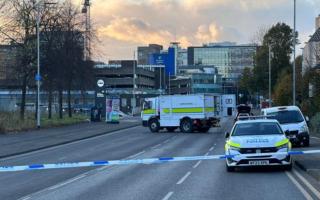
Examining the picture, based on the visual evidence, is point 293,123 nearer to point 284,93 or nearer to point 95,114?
point 284,93

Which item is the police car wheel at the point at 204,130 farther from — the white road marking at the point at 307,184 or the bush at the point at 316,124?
the white road marking at the point at 307,184

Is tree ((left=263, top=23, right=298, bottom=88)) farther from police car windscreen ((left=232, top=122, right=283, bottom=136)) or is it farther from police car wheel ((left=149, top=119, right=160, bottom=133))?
police car windscreen ((left=232, top=122, right=283, bottom=136))

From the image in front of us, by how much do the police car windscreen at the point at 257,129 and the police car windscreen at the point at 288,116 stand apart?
9.76 m

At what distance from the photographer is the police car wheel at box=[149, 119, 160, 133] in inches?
1971

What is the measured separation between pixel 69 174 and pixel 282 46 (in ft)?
221

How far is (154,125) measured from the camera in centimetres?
5025

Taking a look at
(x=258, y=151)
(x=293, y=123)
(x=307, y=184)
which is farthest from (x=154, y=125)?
(x=307, y=184)

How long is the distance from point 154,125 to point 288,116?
21.3 metres

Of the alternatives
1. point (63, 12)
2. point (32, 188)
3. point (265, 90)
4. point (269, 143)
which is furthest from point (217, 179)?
point (265, 90)

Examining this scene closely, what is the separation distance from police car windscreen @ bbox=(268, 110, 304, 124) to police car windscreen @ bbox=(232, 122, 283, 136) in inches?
384

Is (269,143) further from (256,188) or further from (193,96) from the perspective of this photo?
(193,96)

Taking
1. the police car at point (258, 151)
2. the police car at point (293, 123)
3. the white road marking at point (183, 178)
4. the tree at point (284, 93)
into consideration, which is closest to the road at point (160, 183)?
the white road marking at point (183, 178)

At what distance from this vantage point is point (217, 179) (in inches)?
675

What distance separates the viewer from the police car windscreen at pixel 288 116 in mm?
29719
